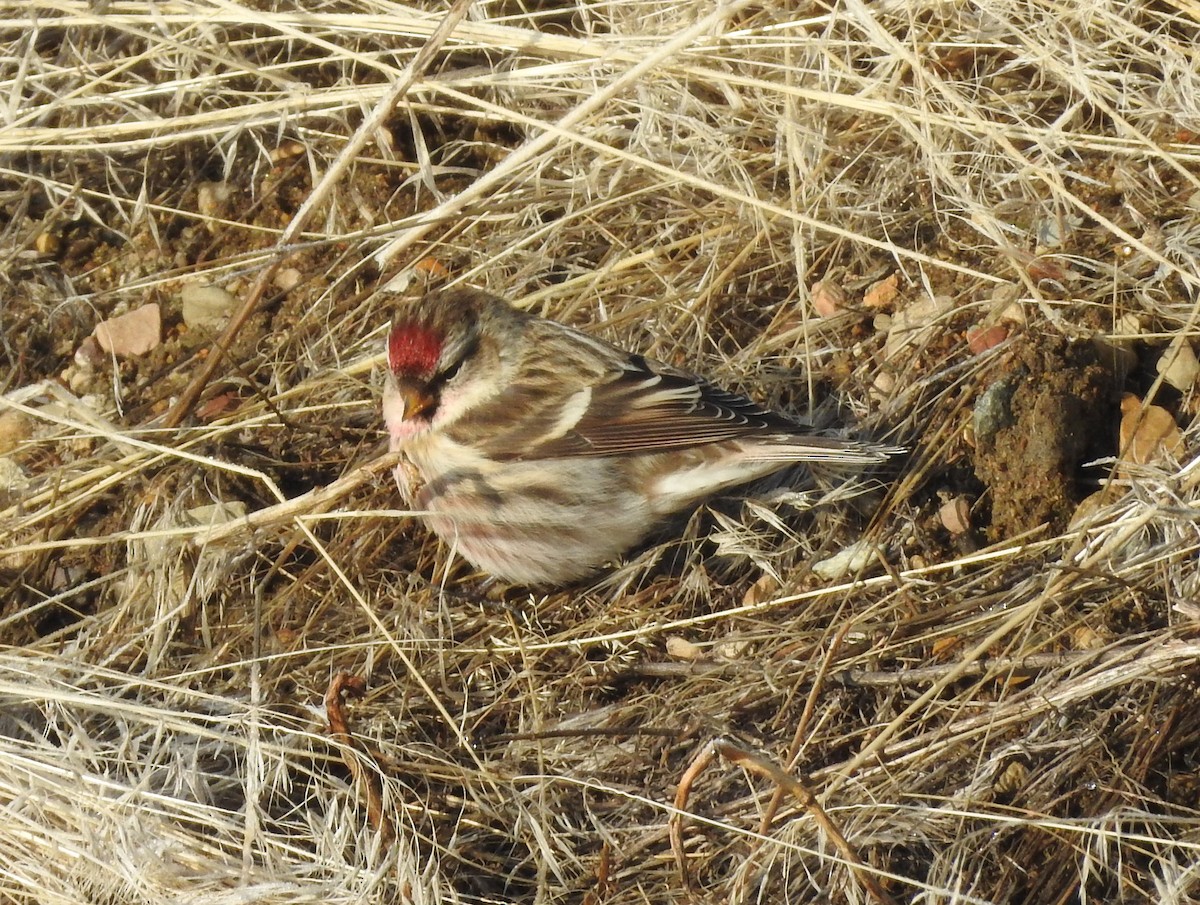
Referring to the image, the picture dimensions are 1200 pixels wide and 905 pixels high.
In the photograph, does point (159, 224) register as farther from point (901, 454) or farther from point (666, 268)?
point (901, 454)

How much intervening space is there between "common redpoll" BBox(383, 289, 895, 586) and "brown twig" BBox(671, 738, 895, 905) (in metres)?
0.76

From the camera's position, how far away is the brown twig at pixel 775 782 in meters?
2.42

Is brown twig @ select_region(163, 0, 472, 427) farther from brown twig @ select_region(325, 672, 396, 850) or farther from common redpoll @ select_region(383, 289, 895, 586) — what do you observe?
brown twig @ select_region(325, 672, 396, 850)

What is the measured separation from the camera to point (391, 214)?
13.4 feet

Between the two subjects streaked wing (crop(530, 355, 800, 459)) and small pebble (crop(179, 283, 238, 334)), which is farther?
small pebble (crop(179, 283, 238, 334))

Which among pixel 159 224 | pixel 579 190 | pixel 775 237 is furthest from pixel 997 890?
pixel 159 224

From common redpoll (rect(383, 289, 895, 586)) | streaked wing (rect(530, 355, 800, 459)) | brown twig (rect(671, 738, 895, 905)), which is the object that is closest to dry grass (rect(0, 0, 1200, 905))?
brown twig (rect(671, 738, 895, 905))

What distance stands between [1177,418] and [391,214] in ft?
7.13

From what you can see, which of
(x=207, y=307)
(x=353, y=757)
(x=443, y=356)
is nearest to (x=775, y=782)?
(x=353, y=757)

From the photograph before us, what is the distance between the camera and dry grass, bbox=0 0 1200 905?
2611mm

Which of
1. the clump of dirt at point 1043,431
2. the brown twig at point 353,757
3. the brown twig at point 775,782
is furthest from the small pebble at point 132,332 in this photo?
the clump of dirt at point 1043,431

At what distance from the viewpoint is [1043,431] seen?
306 centimetres

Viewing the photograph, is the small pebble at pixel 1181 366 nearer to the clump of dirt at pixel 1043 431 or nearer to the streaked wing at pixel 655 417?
the clump of dirt at pixel 1043 431

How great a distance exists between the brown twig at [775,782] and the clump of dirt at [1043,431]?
33.8 inches
